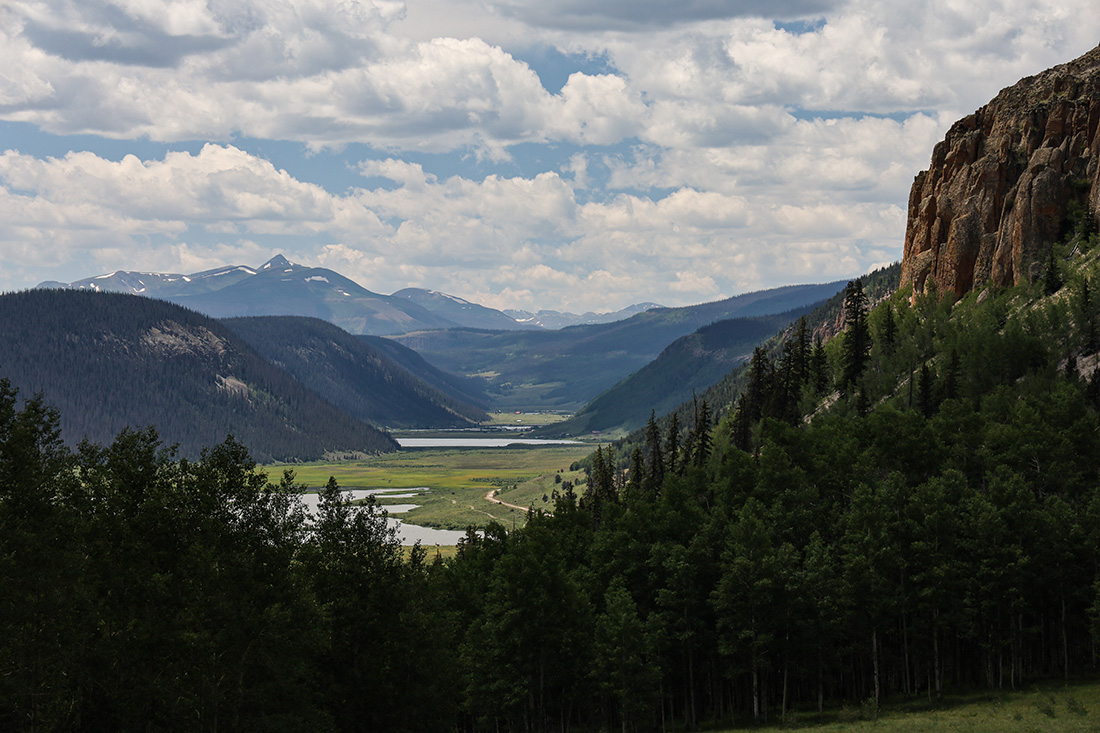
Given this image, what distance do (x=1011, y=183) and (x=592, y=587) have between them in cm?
11935

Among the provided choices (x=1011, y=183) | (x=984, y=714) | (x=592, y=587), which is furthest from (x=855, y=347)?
→ (x=984, y=714)

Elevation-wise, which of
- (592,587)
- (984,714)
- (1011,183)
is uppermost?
(1011,183)

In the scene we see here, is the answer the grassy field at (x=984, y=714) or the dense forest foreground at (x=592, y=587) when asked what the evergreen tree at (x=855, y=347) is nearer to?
the dense forest foreground at (x=592, y=587)

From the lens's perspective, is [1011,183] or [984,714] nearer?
[984,714]

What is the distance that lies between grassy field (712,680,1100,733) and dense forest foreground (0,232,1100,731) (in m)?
1.91

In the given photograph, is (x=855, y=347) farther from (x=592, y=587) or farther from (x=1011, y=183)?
(x=592, y=587)

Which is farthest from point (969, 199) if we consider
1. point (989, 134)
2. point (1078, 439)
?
point (1078, 439)

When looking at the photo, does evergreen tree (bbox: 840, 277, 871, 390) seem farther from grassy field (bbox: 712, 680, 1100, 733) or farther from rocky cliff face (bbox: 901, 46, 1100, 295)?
grassy field (bbox: 712, 680, 1100, 733)

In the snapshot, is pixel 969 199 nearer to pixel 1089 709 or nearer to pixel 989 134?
pixel 989 134

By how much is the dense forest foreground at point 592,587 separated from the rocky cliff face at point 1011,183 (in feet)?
96.8

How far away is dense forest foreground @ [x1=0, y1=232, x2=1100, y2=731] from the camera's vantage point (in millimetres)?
41312

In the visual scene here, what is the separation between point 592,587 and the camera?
77188 mm

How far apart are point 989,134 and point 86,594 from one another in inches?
6722

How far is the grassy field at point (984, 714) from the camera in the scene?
51.4 meters
